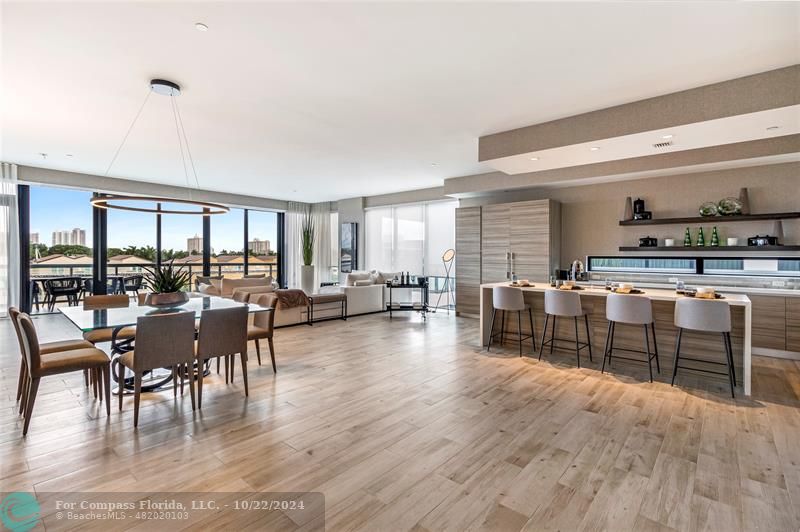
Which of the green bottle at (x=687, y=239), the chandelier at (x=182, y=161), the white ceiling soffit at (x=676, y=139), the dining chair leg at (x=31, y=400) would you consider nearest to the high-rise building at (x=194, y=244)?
the chandelier at (x=182, y=161)

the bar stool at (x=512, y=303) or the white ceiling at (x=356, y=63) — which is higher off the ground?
the white ceiling at (x=356, y=63)

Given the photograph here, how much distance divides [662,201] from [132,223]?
34.8ft

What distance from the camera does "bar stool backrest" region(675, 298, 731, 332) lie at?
3438mm

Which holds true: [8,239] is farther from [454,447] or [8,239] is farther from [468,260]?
[454,447]

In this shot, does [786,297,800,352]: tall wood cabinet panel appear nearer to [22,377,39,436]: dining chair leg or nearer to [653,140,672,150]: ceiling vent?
[653,140,672,150]: ceiling vent

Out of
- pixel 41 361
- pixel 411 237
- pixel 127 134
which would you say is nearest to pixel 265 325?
pixel 41 361

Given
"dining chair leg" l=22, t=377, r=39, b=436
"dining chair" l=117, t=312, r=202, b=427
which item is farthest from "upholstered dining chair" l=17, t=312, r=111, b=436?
"dining chair" l=117, t=312, r=202, b=427

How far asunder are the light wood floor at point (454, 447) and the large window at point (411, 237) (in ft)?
16.8

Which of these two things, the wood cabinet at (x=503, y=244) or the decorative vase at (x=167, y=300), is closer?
the decorative vase at (x=167, y=300)

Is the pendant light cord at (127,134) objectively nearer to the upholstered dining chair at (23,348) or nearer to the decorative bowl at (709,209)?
the upholstered dining chair at (23,348)

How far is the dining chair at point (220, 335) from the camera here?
3.20 meters

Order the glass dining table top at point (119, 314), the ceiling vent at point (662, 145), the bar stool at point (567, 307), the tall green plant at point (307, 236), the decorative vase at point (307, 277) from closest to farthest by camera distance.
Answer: the glass dining table top at point (119, 314) → the ceiling vent at point (662, 145) → the bar stool at point (567, 307) → the decorative vase at point (307, 277) → the tall green plant at point (307, 236)

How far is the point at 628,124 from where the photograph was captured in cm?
389

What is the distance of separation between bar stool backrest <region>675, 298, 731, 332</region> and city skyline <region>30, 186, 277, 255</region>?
1002 centimetres
